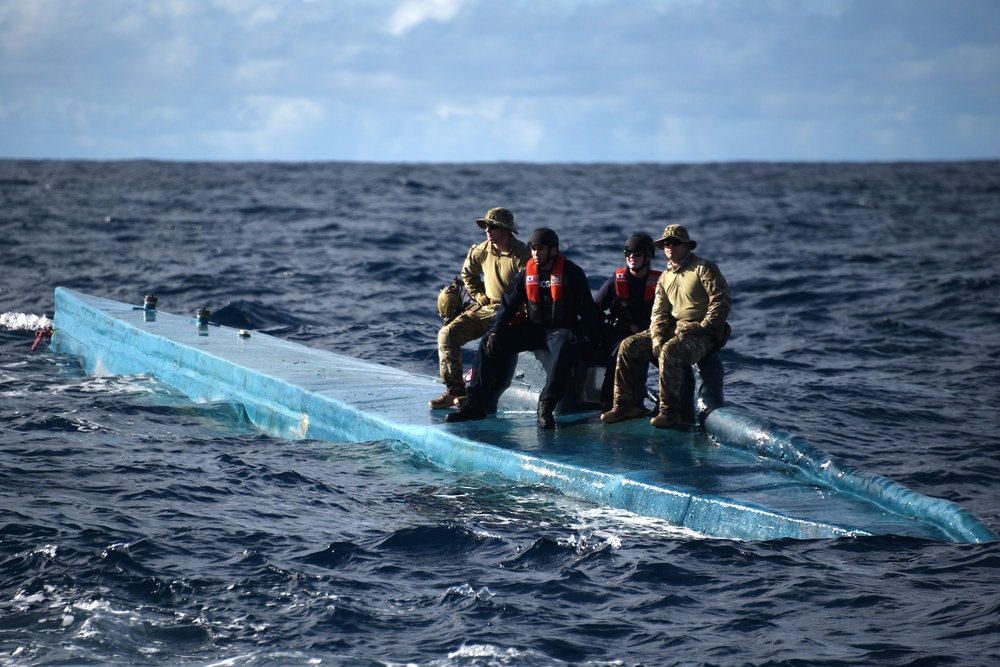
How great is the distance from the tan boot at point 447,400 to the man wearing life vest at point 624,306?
158cm

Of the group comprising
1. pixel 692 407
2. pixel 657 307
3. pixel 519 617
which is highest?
pixel 657 307

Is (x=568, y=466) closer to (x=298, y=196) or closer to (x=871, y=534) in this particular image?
(x=871, y=534)

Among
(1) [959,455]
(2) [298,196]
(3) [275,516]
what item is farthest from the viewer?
(2) [298,196]

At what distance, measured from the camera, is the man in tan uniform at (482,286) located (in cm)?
1116

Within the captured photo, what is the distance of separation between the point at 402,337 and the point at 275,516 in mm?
9322

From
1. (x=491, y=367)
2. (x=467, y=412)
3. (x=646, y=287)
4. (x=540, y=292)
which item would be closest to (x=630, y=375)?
(x=646, y=287)

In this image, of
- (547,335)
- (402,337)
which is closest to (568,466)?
(547,335)

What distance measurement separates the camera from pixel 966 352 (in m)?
17.5

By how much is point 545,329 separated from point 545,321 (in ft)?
0.38

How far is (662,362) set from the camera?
10.2 m

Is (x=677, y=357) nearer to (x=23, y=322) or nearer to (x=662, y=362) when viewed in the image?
(x=662, y=362)

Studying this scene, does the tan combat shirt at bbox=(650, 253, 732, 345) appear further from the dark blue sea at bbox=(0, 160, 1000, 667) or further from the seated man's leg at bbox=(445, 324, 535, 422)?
the dark blue sea at bbox=(0, 160, 1000, 667)

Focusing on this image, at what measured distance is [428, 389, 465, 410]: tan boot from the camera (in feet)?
38.3

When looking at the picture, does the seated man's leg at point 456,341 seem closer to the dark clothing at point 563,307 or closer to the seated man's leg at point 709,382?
the dark clothing at point 563,307
